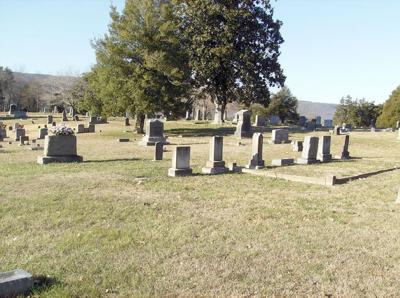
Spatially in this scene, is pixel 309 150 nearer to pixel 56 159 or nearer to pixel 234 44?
pixel 56 159

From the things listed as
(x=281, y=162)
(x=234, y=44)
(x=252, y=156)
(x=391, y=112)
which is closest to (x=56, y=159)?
(x=252, y=156)

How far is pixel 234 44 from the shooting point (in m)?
35.4

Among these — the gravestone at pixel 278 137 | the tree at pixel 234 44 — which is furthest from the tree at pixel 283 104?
the gravestone at pixel 278 137

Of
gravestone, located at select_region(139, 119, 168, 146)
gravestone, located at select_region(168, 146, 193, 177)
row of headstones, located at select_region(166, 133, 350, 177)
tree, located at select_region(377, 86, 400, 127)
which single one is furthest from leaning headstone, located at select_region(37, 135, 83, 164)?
tree, located at select_region(377, 86, 400, 127)

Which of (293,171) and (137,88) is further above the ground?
(137,88)

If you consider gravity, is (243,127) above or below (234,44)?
below

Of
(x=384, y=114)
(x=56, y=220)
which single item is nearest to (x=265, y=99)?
(x=384, y=114)

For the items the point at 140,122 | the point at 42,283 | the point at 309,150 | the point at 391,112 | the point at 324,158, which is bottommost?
the point at 42,283

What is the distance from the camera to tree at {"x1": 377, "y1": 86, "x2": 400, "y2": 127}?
1988 inches

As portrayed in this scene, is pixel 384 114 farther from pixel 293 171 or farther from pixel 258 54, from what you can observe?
pixel 293 171

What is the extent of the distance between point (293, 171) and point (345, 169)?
2102 millimetres

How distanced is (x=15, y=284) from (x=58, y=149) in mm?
11923

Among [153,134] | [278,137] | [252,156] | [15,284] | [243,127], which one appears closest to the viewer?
[15,284]

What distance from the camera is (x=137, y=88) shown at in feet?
98.9
